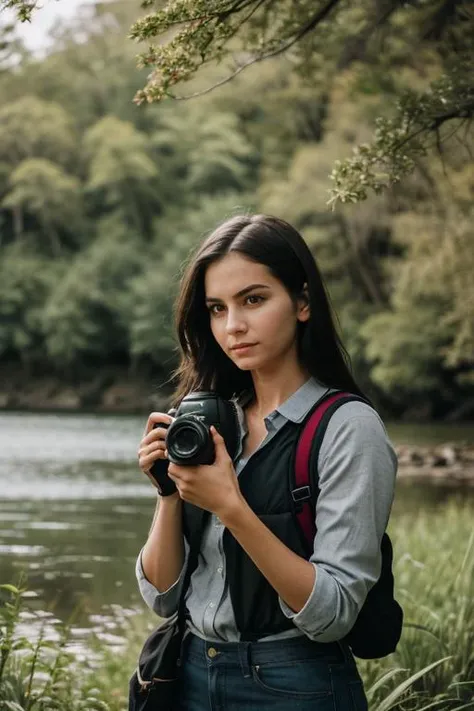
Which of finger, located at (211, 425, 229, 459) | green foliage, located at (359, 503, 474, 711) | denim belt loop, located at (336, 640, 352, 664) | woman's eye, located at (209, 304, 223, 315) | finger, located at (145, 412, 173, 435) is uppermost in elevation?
woman's eye, located at (209, 304, 223, 315)

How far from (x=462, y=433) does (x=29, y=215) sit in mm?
33382

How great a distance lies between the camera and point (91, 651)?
6703mm

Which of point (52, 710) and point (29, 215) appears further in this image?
point (29, 215)

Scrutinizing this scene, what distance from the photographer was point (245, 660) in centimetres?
228

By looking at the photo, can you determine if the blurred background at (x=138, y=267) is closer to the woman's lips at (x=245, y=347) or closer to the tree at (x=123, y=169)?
the tree at (x=123, y=169)

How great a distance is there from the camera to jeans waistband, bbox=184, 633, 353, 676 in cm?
228

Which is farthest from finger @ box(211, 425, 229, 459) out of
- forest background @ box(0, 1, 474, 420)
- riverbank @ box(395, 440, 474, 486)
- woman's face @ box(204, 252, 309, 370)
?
forest background @ box(0, 1, 474, 420)

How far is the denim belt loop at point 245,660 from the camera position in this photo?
2281 mm

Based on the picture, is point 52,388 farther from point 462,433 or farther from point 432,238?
point 432,238

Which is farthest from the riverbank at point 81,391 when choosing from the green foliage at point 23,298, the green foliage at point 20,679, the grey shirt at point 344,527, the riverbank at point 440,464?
the grey shirt at point 344,527

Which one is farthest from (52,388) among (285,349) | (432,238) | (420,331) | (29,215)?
(285,349)

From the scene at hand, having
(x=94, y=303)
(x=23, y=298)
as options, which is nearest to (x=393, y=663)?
(x=94, y=303)

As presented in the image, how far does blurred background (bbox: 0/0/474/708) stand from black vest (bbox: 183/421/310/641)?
603 cm

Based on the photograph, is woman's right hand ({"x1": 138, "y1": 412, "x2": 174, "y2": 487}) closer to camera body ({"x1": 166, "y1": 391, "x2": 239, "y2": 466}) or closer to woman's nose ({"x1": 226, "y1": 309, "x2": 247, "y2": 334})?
camera body ({"x1": 166, "y1": 391, "x2": 239, "y2": 466})
